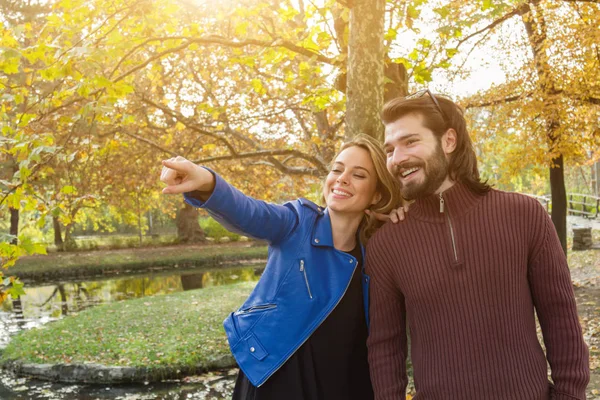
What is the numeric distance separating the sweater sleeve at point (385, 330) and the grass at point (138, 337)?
25.0 feet

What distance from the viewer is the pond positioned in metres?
Answer: 8.44

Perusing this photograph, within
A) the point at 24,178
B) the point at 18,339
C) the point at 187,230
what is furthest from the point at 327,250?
the point at 187,230

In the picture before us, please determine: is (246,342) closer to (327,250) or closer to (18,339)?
(327,250)

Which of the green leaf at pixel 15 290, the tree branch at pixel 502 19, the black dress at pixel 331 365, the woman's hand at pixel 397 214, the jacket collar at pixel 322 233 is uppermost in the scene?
the tree branch at pixel 502 19

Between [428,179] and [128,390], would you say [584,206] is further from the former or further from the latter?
[428,179]

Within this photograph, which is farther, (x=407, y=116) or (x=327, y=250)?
(x=327, y=250)

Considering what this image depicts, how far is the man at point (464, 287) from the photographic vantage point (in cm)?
209

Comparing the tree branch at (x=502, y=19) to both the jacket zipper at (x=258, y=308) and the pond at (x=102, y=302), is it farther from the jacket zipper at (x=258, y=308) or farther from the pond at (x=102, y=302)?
the jacket zipper at (x=258, y=308)

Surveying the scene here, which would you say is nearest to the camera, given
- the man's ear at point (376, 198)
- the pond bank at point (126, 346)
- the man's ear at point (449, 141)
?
the man's ear at point (449, 141)

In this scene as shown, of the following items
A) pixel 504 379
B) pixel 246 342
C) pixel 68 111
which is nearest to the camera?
pixel 504 379

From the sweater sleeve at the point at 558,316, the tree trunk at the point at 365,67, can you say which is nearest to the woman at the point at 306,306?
the sweater sleeve at the point at 558,316

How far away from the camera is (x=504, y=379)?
2.06 m

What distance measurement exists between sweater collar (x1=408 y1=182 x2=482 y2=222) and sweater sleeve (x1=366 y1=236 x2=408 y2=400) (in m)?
0.23

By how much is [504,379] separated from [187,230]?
32247mm
